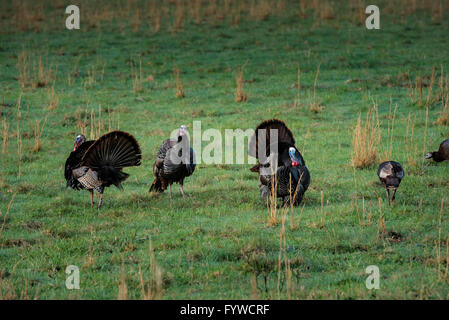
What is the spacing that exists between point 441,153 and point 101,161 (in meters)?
6.22

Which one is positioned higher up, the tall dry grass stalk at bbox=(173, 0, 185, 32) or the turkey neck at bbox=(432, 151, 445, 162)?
the tall dry grass stalk at bbox=(173, 0, 185, 32)

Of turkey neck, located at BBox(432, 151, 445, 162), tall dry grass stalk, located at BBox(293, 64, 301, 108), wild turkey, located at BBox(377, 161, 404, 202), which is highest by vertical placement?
tall dry grass stalk, located at BBox(293, 64, 301, 108)

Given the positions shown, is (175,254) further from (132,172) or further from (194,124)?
(194,124)

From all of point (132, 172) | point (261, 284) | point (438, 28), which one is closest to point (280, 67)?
point (438, 28)

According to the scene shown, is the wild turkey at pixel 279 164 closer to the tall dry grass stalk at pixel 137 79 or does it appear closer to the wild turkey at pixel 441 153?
the wild turkey at pixel 441 153

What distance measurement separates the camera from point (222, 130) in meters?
15.2

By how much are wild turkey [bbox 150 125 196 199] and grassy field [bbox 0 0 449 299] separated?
368 millimetres

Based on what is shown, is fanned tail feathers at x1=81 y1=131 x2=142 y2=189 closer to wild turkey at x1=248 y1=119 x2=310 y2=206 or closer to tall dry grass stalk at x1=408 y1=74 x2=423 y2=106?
wild turkey at x1=248 y1=119 x2=310 y2=206

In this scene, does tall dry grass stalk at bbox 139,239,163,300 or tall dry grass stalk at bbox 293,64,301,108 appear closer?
tall dry grass stalk at bbox 139,239,163,300

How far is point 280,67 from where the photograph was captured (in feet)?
67.0

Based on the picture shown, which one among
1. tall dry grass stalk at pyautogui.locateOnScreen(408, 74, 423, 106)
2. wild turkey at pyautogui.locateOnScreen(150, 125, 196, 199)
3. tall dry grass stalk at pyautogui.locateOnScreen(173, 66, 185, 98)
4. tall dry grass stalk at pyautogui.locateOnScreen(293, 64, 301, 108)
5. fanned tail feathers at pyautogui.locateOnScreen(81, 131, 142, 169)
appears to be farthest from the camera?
tall dry grass stalk at pyautogui.locateOnScreen(173, 66, 185, 98)

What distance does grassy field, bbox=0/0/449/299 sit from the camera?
25.0 feet

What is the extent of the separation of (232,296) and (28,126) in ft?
34.1

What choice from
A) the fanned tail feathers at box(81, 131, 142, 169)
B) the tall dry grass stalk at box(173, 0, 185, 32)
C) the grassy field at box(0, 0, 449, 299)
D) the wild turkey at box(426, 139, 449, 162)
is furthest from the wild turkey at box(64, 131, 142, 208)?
the tall dry grass stalk at box(173, 0, 185, 32)
